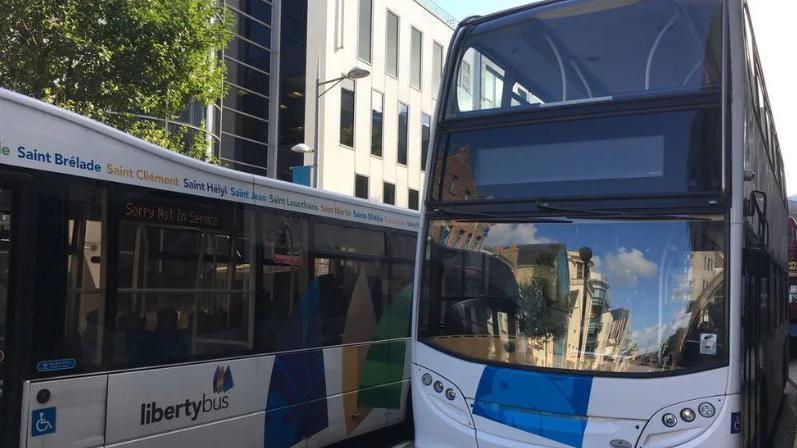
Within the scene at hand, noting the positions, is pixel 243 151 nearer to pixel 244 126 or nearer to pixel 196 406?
pixel 244 126

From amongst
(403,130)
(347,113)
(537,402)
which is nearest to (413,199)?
(403,130)

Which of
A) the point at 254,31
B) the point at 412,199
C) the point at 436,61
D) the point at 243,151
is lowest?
the point at 412,199

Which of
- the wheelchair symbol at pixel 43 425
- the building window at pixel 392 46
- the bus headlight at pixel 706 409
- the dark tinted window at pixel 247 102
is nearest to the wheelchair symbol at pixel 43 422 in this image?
the wheelchair symbol at pixel 43 425

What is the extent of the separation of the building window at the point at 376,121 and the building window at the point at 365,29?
5.02 feet

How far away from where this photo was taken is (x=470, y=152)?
4.86 meters

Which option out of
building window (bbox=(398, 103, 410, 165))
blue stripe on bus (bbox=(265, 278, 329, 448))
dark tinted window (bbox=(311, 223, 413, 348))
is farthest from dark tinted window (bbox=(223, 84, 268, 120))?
blue stripe on bus (bbox=(265, 278, 329, 448))

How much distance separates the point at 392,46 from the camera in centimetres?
2741

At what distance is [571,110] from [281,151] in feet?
68.6

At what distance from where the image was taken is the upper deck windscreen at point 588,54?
173 inches

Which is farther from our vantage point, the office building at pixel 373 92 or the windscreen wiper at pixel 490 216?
the office building at pixel 373 92

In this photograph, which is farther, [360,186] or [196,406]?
[360,186]

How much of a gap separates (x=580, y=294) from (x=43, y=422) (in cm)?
337

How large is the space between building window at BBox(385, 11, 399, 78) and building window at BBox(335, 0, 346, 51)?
333 cm

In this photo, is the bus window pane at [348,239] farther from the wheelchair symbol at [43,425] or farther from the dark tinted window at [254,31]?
the dark tinted window at [254,31]
